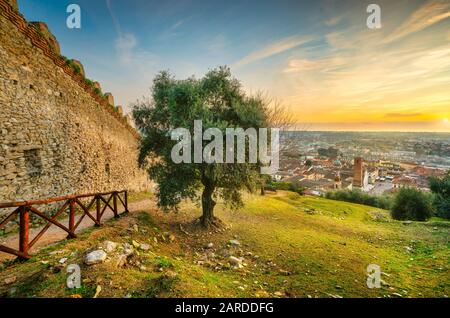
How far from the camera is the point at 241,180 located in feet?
32.6

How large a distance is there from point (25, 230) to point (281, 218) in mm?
13653

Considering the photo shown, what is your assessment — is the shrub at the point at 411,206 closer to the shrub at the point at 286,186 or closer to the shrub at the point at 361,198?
the shrub at the point at 361,198

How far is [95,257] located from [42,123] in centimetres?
771

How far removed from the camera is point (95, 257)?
16.9 ft

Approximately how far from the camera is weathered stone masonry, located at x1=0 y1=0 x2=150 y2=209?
25.7ft

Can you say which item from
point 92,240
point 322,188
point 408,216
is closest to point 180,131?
point 92,240

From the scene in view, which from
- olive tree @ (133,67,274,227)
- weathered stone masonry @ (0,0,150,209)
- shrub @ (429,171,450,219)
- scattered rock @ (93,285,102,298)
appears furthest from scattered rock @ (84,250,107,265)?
shrub @ (429,171,450,219)

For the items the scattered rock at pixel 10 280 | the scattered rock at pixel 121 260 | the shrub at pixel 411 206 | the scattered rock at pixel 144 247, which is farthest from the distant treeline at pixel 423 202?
the scattered rock at pixel 10 280

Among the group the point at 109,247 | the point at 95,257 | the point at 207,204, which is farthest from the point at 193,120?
the point at 95,257

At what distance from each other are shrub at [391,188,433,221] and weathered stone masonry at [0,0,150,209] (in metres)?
26.8

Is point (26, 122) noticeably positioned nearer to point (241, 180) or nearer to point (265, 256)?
point (241, 180)

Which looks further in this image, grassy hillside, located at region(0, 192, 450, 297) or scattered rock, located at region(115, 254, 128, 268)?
scattered rock, located at region(115, 254, 128, 268)

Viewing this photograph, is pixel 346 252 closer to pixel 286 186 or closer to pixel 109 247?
pixel 109 247

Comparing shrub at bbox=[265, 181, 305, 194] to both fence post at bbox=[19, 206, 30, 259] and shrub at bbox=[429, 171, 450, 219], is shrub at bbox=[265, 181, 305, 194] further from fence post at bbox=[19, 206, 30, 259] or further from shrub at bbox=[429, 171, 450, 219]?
fence post at bbox=[19, 206, 30, 259]
